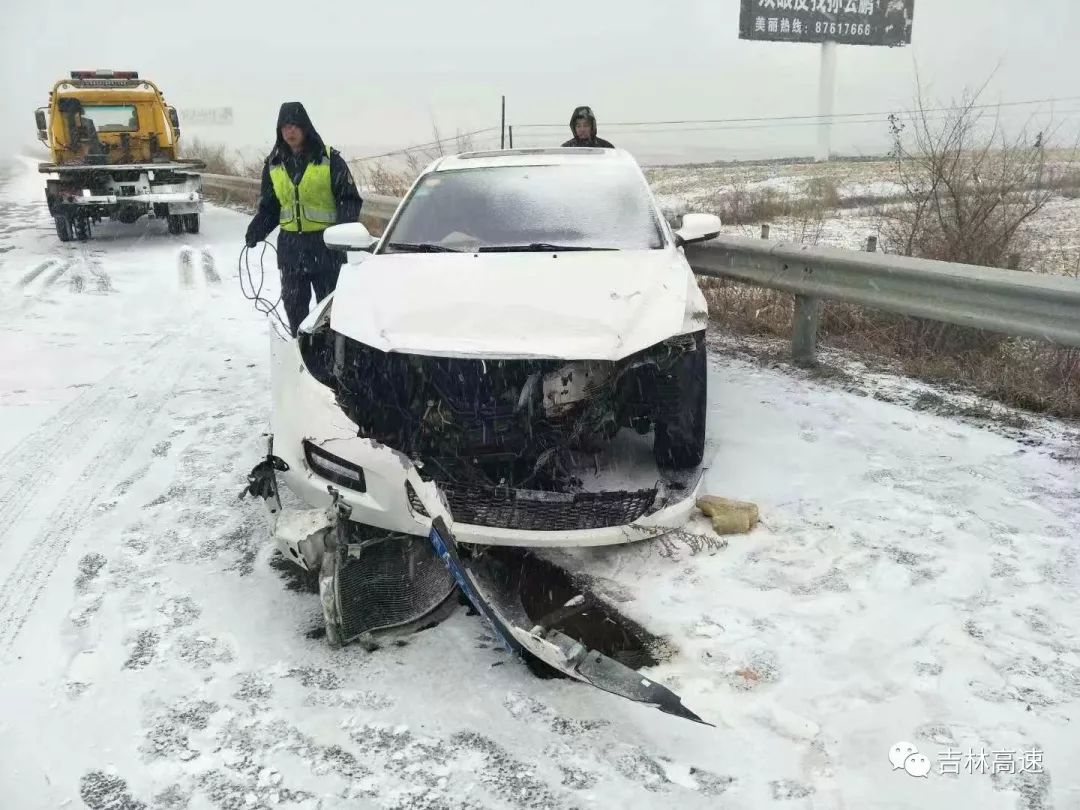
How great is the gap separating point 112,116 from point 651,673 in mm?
15434

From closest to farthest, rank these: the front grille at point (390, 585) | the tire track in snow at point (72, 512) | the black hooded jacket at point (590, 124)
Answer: the front grille at point (390, 585) < the tire track in snow at point (72, 512) < the black hooded jacket at point (590, 124)

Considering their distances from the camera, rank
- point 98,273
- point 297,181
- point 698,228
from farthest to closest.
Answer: point 98,273, point 297,181, point 698,228

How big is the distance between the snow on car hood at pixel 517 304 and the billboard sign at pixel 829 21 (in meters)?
27.1

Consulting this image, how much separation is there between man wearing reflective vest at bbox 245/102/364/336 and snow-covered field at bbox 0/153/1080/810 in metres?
1.63

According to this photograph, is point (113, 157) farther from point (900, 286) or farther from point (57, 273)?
point (900, 286)

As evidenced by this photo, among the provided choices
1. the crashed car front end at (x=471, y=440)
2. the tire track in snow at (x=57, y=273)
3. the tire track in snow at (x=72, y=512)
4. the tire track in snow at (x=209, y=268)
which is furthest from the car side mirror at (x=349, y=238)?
the tire track in snow at (x=57, y=273)

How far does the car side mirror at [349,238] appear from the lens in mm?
4520

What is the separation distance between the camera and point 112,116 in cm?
1442

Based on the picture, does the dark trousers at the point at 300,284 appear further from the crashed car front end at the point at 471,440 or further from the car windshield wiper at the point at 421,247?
the crashed car front end at the point at 471,440

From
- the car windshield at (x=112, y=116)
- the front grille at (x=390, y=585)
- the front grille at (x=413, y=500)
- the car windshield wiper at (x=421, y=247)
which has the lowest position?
the front grille at (x=390, y=585)

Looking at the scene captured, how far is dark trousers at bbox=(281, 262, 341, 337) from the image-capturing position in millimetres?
5859

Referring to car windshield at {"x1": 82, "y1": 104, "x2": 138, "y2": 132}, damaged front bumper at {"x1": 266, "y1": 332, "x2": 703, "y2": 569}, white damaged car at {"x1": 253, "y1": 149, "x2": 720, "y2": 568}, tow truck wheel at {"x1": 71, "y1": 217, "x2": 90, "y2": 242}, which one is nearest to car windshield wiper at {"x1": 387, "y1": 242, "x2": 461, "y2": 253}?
white damaged car at {"x1": 253, "y1": 149, "x2": 720, "y2": 568}

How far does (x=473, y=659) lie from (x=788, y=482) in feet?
6.42

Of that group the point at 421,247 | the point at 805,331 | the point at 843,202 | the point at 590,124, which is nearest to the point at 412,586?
the point at 421,247
